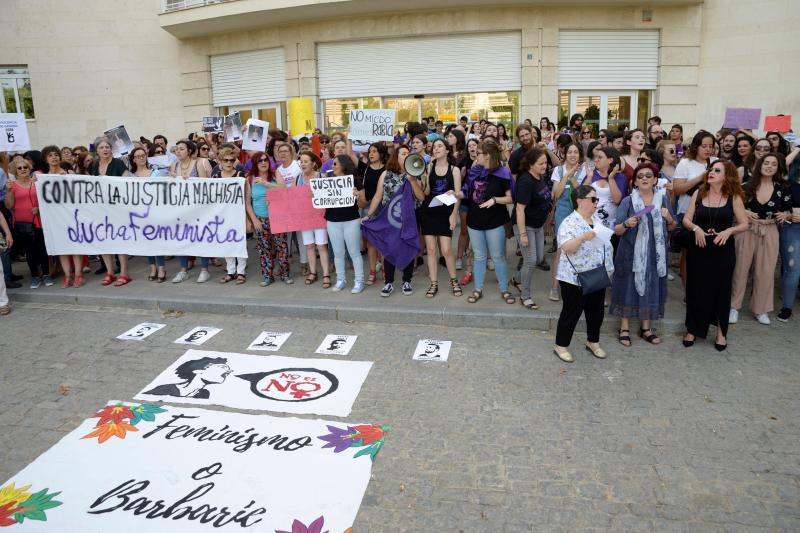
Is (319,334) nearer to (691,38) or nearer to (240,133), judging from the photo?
(240,133)

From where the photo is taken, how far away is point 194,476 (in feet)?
13.5

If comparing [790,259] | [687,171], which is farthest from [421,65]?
[790,259]

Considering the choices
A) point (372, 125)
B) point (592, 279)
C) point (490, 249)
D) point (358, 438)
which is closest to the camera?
point (358, 438)

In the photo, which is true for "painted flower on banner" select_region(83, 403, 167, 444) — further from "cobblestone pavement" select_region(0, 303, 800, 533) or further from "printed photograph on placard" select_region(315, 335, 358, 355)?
"printed photograph on placard" select_region(315, 335, 358, 355)

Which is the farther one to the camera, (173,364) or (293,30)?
(293,30)

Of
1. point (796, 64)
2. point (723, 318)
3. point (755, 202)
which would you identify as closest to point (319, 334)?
point (723, 318)

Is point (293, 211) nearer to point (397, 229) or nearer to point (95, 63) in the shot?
point (397, 229)

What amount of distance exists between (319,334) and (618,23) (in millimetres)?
14451

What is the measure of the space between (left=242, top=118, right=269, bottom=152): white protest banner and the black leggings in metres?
3.52

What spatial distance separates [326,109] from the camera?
736 inches

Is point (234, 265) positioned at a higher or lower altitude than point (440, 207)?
lower

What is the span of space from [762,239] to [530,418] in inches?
156

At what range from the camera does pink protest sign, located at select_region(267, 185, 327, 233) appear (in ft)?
26.4

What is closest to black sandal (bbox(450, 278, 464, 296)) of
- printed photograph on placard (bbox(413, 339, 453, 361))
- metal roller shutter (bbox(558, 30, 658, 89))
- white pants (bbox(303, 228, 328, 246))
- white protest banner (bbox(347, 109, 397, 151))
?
printed photograph on placard (bbox(413, 339, 453, 361))
